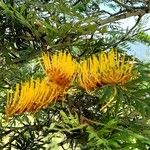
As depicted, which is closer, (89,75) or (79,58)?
(89,75)

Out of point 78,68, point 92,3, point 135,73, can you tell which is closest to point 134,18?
point 92,3

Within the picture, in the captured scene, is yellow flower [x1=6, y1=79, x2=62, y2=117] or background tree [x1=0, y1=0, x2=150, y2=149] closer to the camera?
yellow flower [x1=6, y1=79, x2=62, y2=117]

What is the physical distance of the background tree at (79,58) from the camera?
82cm

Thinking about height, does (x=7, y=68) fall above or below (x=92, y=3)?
below

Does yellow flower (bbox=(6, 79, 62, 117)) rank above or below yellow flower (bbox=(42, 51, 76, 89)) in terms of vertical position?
below

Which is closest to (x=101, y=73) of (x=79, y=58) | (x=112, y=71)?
(x=112, y=71)

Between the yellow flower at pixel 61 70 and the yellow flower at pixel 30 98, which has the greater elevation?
the yellow flower at pixel 61 70

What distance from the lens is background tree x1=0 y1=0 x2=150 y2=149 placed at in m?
0.82

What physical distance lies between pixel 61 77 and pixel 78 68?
0.14 feet

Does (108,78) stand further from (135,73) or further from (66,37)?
(66,37)

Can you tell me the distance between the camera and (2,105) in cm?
134

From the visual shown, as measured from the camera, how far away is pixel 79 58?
3.71ft

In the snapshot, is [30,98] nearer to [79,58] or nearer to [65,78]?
[65,78]

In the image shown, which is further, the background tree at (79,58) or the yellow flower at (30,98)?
the background tree at (79,58)
